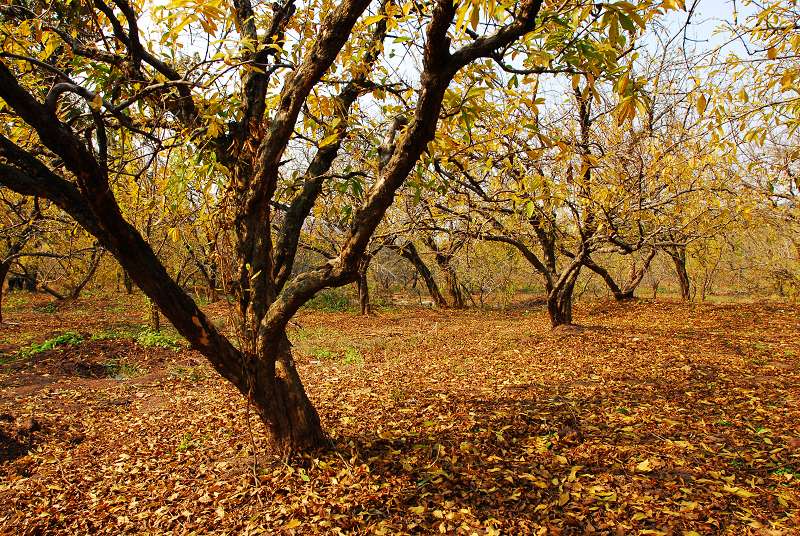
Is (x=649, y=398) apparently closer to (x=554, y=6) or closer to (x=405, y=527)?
(x=405, y=527)

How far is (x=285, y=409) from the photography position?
3.56m

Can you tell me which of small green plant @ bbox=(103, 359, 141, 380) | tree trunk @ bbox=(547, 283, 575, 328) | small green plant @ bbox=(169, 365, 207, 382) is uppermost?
tree trunk @ bbox=(547, 283, 575, 328)

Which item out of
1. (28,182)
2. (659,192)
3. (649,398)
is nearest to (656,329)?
(659,192)

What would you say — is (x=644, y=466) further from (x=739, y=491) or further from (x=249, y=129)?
(x=249, y=129)

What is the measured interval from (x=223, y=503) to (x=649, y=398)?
15.1ft

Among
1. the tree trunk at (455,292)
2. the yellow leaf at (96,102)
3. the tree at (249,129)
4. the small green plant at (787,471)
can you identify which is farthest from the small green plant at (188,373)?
the tree trunk at (455,292)

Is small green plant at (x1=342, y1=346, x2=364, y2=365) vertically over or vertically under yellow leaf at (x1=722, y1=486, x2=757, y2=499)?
under

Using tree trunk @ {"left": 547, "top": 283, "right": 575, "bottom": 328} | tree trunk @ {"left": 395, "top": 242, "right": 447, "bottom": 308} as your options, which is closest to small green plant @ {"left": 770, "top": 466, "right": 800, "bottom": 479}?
tree trunk @ {"left": 547, "top": 283, "right": 575, "bottom": 328}

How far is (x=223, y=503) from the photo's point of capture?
321cm

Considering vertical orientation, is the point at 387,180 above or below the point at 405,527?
above

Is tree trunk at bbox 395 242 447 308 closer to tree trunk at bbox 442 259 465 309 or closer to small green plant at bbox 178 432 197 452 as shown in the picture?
tree trunk at bbox 442 259 465 309

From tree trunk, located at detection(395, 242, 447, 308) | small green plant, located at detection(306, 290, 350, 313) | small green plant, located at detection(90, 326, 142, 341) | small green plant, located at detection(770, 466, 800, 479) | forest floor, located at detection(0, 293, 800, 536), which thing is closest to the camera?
forest floor, located at detection(0, 293, 800, 536)

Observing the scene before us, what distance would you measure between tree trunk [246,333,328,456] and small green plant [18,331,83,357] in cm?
736

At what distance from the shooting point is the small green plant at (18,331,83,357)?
327 inches
